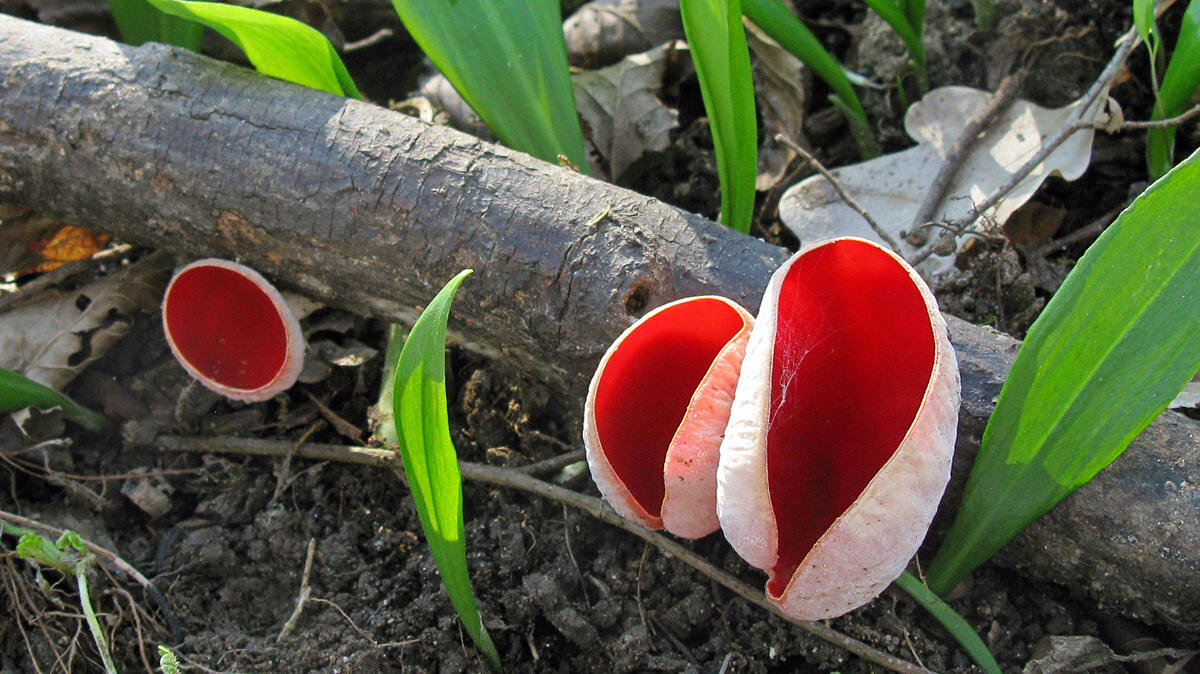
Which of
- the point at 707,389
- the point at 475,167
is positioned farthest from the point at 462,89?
the point at 707,389

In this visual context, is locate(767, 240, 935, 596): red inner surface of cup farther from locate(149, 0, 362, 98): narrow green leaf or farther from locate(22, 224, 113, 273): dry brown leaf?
locate(22, 224, 113, 273): dry brown leaf

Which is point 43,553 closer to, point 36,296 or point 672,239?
point 36,296

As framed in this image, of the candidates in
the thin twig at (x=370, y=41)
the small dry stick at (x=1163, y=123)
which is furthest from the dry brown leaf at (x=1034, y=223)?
the thin twig at (x=370, y=41)

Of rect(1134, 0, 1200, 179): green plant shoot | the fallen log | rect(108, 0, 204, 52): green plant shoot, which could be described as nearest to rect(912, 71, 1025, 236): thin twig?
rect(1134, 0, 1200, 179): green plant shoot

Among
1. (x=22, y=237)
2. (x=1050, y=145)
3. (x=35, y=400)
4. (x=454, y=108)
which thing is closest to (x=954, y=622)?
(x=1050, y=145)

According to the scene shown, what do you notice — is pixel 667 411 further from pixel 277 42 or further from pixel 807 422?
pixel 277 42

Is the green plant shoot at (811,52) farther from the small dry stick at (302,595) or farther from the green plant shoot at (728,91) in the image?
the small dry stick at (302,595)
